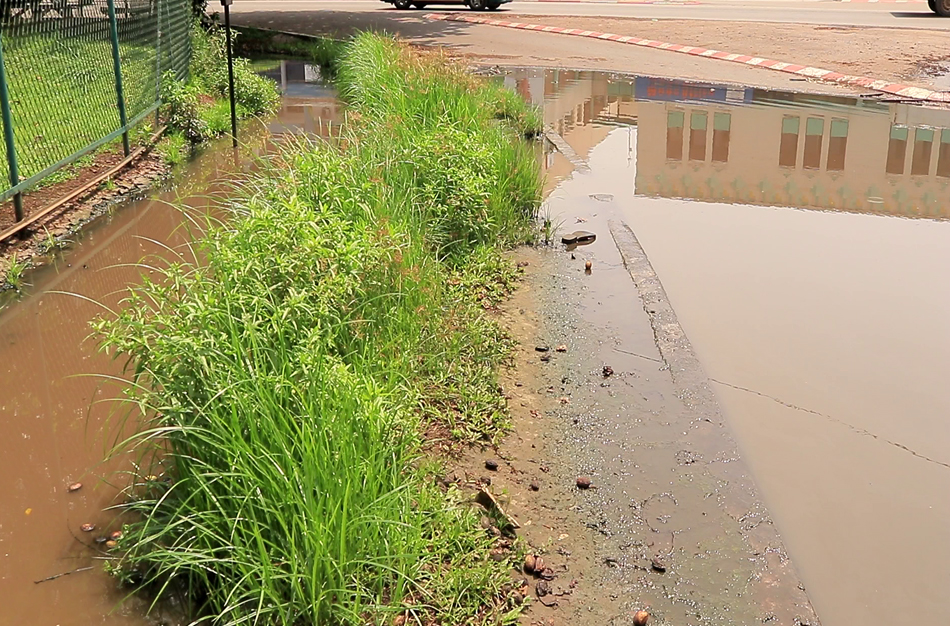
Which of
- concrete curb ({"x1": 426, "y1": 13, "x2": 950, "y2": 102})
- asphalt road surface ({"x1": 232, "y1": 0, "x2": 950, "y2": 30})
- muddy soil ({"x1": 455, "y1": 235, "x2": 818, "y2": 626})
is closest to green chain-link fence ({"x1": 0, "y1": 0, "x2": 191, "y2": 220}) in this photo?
muddy soil ({"x1": 455, "y1": 235, "x2": 818, "y2": 626})

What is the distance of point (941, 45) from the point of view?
18219 mm

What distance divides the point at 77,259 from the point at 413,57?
5643 mm

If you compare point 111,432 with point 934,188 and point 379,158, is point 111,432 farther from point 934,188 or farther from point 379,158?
point 934,188

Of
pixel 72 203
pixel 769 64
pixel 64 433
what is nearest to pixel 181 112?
pixel 72 203

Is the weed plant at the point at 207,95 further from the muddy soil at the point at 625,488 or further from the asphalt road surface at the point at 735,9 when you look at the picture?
the asphalt road surface at the point at 735,9

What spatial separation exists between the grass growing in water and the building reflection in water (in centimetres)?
487

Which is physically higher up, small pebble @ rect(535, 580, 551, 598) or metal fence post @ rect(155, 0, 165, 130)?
metal fence post @ rect(155, 0, 165, 130)

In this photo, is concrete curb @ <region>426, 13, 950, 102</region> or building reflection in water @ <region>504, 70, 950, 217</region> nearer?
building reflection in water @ <region>504, 70, 950, 217</region>

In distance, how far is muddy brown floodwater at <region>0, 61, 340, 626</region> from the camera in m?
3.56

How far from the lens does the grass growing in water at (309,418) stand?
3.30 metres

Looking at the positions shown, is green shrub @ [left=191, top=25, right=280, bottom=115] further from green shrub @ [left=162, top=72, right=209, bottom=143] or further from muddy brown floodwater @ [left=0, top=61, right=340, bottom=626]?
muddy brown floodwater @ [left=0, top=61, right=340, bottom=626]

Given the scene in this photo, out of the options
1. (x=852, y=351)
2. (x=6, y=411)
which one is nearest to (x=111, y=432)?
(x=6, y=411)

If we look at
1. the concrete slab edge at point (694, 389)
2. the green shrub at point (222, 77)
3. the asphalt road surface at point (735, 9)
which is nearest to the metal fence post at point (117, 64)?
the green shrub at point (222, 77)

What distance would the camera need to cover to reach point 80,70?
9633 mm
